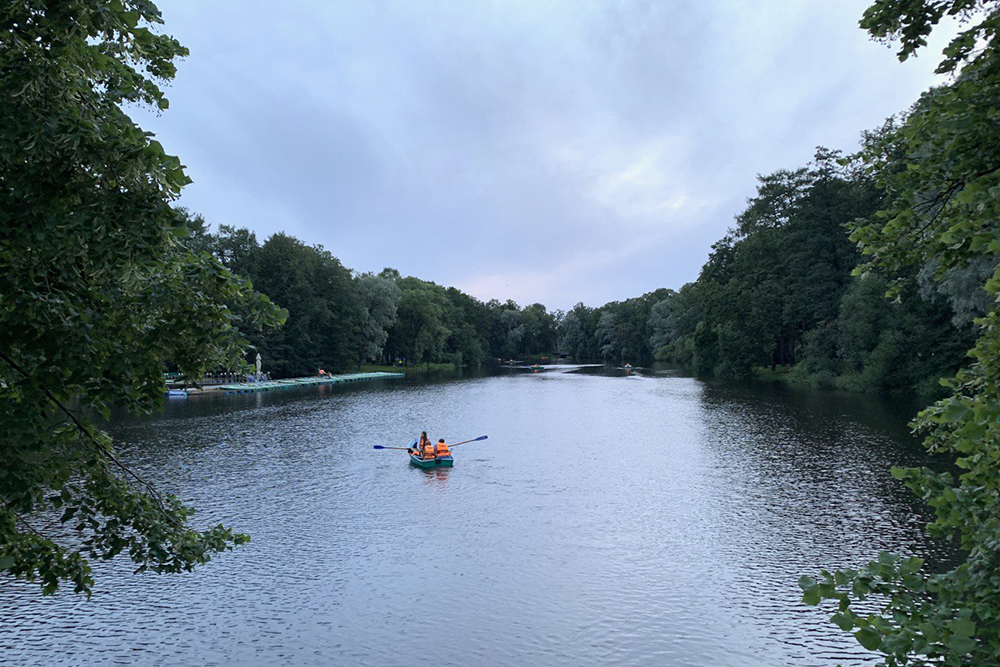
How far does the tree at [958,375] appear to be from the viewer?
4340mm

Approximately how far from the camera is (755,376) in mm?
79375

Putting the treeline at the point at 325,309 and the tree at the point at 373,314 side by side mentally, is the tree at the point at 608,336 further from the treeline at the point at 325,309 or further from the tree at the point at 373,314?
the tree at the point at 373,314

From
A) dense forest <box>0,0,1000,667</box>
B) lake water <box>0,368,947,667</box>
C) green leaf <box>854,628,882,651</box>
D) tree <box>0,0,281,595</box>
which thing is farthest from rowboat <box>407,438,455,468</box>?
green leaf <box>854,628,882,651</box>

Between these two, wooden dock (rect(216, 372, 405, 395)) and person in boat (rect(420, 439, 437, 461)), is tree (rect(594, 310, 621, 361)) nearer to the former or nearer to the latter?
wooden dock (rect(216, 372, 405, 395))

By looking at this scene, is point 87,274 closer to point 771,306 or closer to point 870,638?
point 870,638

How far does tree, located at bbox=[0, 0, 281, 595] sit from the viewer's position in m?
5.12

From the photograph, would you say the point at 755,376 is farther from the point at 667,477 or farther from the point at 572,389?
the point at 667,477

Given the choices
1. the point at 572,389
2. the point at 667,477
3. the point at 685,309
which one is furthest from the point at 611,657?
the point at 685,309

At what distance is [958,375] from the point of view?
19.0 ft

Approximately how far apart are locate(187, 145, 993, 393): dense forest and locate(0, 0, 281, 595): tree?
36.5 m

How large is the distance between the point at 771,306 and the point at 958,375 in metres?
72.1

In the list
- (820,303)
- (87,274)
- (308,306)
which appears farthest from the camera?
(308,306)

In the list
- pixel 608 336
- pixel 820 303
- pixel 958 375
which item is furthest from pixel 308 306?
pixel 608 336

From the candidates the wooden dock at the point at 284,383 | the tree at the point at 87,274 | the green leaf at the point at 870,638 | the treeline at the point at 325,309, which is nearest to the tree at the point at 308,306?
the treeline at the point at 325,309
